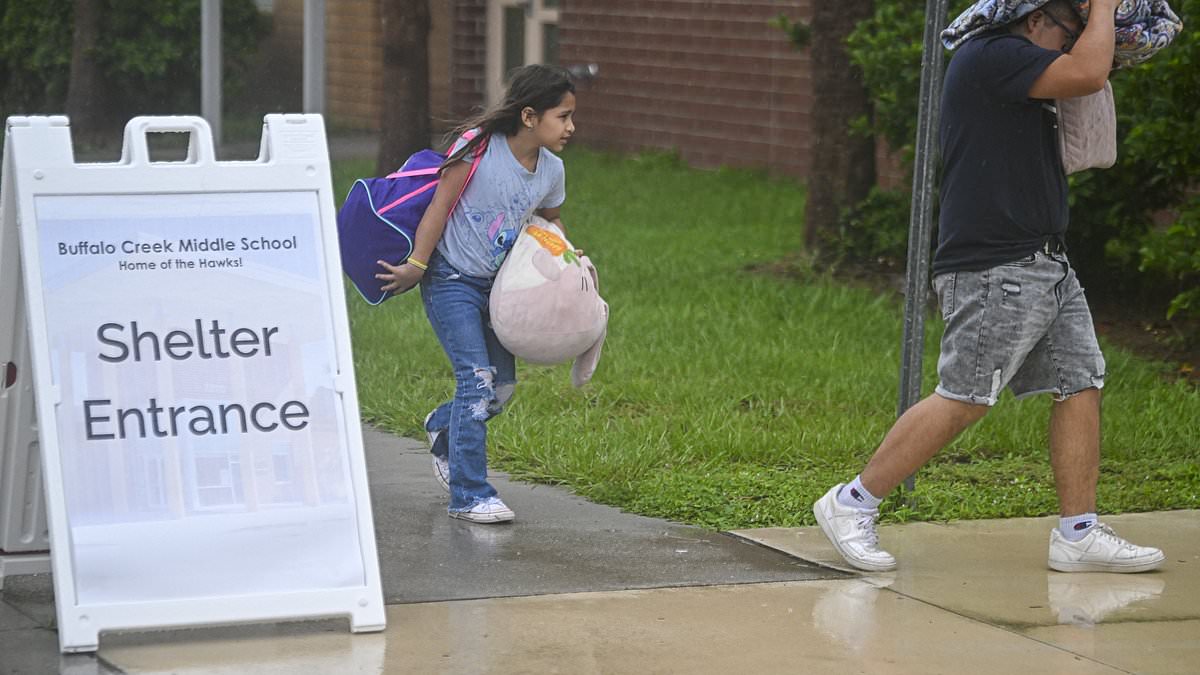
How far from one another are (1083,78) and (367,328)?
5.59 m

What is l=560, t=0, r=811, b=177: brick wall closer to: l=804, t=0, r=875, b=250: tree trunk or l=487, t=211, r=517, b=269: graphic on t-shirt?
l=804, t=0, r=875, b=250: tree trunk

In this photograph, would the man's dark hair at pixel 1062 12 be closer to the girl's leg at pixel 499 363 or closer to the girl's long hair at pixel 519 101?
the girl's long hair at pixel 519 101

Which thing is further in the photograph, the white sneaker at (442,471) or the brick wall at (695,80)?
the brick wall at (695,80)

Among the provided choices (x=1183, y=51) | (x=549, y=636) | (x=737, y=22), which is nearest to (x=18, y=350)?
(x=549, y=636)

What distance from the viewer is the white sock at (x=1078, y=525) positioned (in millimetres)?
5492

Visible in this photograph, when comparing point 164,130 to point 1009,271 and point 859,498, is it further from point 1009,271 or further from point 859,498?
point 1009,271

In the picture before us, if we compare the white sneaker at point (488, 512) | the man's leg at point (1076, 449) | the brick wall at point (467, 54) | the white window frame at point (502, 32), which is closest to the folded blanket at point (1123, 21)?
the man's leg at point (1076, 449)

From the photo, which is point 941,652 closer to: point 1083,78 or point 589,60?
point 1083,78

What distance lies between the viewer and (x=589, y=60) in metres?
21.1

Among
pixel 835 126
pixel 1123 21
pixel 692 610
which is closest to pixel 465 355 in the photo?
pixel 692 610

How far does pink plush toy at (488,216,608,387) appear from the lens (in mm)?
5699

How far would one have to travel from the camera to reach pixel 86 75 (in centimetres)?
1070

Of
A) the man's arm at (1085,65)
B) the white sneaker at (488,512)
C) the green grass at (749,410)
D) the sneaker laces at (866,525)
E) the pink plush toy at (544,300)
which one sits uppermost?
the man's arm at (1085,65)

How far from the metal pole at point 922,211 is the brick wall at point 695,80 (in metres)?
11.7
